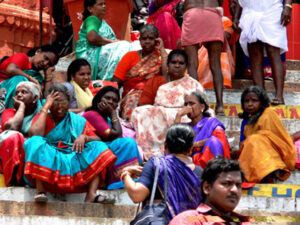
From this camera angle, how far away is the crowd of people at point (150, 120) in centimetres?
540

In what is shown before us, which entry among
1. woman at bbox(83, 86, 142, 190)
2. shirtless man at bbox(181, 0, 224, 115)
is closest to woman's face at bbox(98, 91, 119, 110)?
woman at bbox(83, 86, 142, 190)

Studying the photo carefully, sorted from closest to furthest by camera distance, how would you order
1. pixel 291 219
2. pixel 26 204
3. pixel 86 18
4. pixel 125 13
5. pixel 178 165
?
pixel 178 165 < pixel 291 219 < pixel 26 204 < pixel 86 18 < pixel 125 13

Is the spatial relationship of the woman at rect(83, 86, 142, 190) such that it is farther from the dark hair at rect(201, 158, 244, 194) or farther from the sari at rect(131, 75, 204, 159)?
the dark hair at rect(201, 158, 244, 194)

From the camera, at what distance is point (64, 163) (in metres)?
6.96

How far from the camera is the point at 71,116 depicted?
738 centimetres

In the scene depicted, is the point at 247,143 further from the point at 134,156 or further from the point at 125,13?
the point at 125,13

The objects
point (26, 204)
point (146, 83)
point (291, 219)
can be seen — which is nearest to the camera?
point (291, 219)

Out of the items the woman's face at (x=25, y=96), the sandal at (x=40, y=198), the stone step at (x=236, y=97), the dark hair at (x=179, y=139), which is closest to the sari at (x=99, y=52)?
the stone step at (x=236, y=97)

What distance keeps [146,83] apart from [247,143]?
1.77 m

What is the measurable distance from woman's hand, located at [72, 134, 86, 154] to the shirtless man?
2.58 m

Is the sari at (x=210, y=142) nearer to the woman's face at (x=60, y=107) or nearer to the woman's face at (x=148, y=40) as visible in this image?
the woman's face at (x=60, y=107)

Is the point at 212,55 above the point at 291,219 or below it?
above

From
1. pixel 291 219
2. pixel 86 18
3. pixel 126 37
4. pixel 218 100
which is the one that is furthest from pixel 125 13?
pixel 291 219

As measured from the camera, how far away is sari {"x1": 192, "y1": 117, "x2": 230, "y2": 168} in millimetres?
7266
